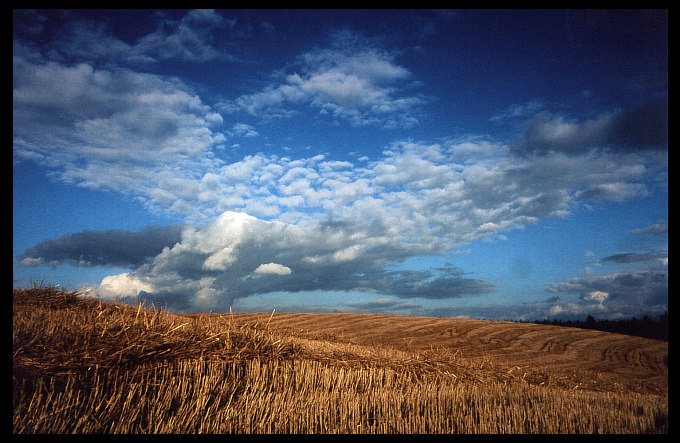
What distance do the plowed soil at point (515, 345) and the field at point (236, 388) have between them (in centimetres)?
157

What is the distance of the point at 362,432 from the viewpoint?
509 cm

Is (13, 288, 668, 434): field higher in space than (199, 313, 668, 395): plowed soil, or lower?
higher

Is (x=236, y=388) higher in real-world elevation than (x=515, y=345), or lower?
higher

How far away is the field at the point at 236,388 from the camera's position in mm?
5055

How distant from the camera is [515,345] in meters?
16.6

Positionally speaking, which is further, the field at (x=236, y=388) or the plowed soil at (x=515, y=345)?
the plowed soil at (x=515, y=345)

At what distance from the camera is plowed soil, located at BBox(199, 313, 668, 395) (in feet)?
37.2

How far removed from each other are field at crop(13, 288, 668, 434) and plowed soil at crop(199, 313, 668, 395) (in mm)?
1565

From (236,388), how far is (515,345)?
43.6ft

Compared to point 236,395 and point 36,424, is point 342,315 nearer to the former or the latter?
point 236,395

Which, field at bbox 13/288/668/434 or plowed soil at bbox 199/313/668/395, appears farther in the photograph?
plowed soil at bbox 199/313/668/395

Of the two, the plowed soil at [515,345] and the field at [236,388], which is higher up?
the field at [236,388]
